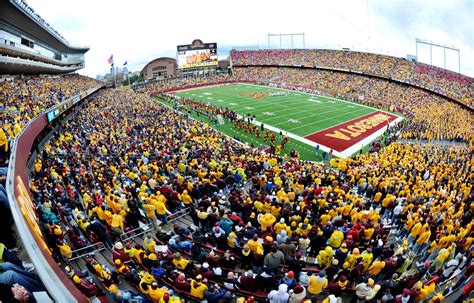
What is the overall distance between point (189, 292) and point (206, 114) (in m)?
31.6

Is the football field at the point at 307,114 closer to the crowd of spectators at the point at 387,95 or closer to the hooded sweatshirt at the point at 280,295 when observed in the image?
the crowd of spectators at the point at 387,95

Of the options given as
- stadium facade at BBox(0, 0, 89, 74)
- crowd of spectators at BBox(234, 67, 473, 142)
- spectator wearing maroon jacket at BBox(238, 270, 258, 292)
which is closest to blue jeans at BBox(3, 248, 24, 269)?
spectator wearing maroon jacket at BBox(238, 270, 258, 292)

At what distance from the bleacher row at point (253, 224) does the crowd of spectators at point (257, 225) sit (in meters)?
0.04

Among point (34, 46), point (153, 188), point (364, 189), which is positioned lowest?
point (364, 189)

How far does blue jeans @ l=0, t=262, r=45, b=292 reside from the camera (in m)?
3.94

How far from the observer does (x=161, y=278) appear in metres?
7.34

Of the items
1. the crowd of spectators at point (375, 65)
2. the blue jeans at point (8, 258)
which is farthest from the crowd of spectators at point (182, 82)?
the blue jeans at point (8, 258)

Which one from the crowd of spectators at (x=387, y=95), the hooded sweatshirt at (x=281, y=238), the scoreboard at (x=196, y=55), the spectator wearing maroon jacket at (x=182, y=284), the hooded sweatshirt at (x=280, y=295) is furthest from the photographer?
the scoreboard at (x=196, y=55)

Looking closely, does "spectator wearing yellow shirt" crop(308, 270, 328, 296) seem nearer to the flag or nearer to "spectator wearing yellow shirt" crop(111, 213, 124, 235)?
"spectator wearing yellow shirt" crop(111, 213, 124, 235)

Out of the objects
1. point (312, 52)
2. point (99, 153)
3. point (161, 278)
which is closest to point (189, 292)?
point (161, 278)

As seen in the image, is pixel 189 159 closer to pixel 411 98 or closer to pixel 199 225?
pixel 199 225

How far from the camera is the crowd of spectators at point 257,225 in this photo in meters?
7.14

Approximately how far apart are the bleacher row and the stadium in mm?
52

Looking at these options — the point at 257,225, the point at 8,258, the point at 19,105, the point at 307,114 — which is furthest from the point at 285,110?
the point at 8,258
